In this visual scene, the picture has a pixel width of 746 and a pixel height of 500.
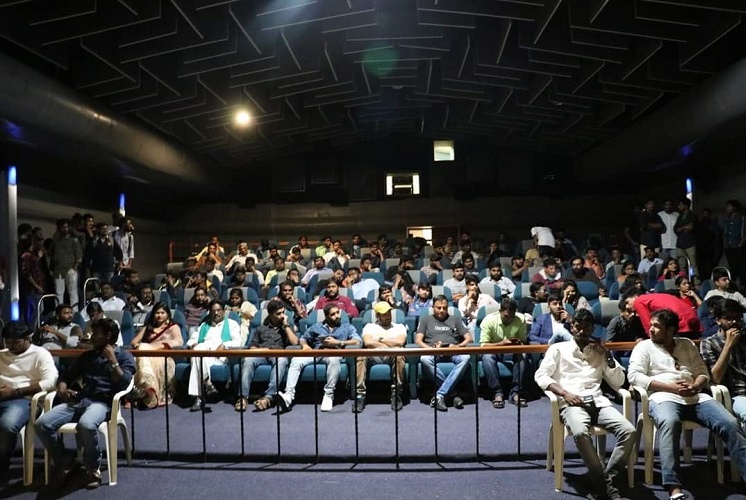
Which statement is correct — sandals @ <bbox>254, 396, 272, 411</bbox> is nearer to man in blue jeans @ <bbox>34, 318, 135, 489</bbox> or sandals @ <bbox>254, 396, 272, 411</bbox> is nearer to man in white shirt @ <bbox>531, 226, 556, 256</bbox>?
man in blue jeans @ <bbox>34, 318, 135, 489</bbox>

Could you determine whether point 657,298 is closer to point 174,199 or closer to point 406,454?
point 406,454

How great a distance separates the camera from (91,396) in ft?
12.4

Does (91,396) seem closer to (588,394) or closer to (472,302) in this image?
(588,394)

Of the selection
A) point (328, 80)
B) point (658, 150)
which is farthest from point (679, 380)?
point (328, 80)

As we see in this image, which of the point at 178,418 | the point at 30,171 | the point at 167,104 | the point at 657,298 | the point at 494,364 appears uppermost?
the point at 167,104

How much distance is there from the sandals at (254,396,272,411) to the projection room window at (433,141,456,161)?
9.16 meters

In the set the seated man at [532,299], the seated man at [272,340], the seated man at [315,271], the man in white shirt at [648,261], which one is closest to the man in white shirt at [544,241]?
the man in white shirt at [648,261]

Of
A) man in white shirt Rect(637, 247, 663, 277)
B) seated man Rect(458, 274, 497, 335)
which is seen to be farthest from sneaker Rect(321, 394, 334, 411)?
man in white shirt Rect(637, 247, 663, 277)

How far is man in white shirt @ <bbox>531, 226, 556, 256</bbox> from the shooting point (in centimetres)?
956

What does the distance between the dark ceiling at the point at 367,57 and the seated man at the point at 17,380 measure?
289 cm

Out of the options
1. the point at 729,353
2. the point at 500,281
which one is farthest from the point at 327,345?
the point at 729,353

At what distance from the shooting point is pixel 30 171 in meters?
8.40

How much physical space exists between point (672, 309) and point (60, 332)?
575 cm

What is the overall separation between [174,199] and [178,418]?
9.09 m
